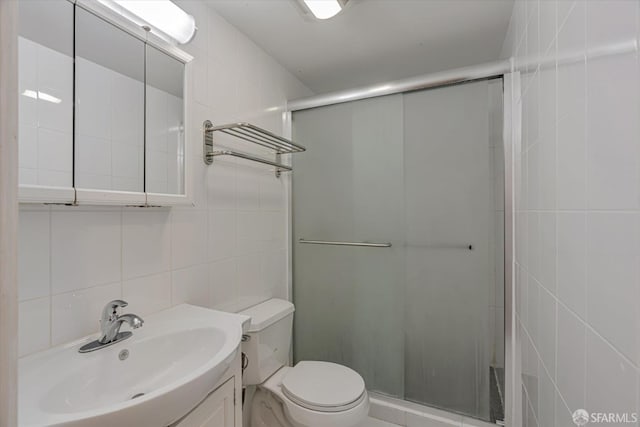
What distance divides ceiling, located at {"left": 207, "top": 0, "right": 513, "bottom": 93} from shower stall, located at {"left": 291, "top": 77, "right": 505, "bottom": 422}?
0.30 m

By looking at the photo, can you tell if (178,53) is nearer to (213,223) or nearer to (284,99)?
(213,223)

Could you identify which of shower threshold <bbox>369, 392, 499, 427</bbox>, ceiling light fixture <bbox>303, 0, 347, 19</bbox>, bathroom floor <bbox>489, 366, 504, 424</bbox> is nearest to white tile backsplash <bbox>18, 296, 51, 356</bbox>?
ceiling light fixture <bbox>303, 0, 347, 19</bbox>

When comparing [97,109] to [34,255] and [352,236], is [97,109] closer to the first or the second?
[34,255]

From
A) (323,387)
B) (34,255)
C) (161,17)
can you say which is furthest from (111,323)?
(161,17)

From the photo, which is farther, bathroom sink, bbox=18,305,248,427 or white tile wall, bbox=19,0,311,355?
white tile wall, bbox=19,0,311,355

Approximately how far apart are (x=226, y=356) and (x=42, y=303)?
53 cm

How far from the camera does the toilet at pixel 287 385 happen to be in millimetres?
1273

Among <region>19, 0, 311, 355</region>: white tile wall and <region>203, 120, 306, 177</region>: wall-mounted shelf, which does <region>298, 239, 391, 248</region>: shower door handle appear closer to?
<region>19, 0, 311, 355</region>: white tile wall

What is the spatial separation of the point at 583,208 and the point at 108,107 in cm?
134

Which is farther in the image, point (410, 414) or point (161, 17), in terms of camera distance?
point (410, 414)

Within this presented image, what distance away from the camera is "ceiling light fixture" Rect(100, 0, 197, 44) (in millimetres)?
1014

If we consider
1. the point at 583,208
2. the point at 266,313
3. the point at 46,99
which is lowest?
→ the point at 266,313

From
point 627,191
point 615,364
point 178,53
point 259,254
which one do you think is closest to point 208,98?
point 178,53

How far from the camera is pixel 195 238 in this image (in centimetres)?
130
